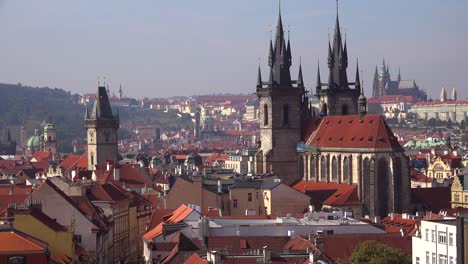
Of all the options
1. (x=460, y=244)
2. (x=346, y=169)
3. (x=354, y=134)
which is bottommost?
(x=346, y=169)

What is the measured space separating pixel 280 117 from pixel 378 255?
69.1 meters

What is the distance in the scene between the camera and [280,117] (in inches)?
4872

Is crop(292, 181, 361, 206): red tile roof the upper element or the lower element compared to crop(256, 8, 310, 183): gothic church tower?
lower

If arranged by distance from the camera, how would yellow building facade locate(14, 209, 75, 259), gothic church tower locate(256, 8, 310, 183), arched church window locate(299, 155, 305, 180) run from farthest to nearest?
gothic church tower locate(256, 8, 310, 183) → arched church window locate(299, 155, 305, 180) → yellow building facade locate(14, 209, 75, 259)

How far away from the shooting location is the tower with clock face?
15212 centimetres

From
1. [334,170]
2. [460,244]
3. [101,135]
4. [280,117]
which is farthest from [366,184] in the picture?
[460,244]

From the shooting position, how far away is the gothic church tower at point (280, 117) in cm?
12319

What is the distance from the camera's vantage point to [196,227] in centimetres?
6912

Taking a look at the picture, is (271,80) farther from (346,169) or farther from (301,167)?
(346,169)

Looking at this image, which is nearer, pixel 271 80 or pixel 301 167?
pixel 301 167

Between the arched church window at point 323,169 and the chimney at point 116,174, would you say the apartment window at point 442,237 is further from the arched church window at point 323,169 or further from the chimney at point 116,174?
the chimney at point 116,174

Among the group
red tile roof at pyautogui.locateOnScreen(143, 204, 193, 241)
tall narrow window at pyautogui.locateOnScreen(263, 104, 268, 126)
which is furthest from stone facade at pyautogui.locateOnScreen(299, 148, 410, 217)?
red tile roof at pyautogui.locateOnScreen(143, 204, 193, 241)

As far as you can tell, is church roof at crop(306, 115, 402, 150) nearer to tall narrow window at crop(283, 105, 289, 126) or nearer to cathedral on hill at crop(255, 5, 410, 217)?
cathedral on hill at crop(255, 5, 410, 217)

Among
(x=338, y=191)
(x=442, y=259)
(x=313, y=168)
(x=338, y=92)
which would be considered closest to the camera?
Answer: (x=442, y=259)
